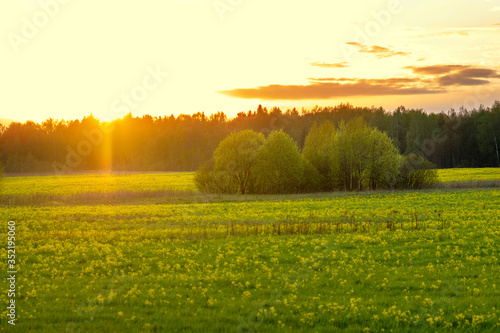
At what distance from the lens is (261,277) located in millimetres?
17406

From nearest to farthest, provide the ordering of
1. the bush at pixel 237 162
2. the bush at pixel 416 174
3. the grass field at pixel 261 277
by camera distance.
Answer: the grass field at pixel 261 277 < the bush at pixel 237 162 < the bush at pixel 416 174

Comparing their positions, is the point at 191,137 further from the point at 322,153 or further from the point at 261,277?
the point at 261,277

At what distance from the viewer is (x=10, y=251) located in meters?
23.0

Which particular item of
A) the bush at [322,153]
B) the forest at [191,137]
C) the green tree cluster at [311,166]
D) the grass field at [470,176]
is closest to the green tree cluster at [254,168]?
the green tree cluster at [311,166]

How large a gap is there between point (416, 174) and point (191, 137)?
10596cm

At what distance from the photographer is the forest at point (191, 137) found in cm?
13800

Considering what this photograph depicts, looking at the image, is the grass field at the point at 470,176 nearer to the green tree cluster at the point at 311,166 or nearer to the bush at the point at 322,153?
the green tree cluster at the point at 311,166

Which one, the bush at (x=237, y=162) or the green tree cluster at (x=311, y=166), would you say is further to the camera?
the green tree cluster at (x=311, y=166)

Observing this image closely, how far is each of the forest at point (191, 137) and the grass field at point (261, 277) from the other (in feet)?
335

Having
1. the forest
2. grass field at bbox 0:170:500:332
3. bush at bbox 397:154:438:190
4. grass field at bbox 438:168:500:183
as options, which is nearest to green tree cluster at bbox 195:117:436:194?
bush at bbox 397:154:438:190

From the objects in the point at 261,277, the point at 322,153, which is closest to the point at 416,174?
the point at 322,153

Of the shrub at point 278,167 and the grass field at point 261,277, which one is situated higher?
the shrub at point 278,167

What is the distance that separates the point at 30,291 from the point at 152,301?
4.55 metres

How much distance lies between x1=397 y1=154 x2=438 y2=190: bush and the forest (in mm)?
57185
